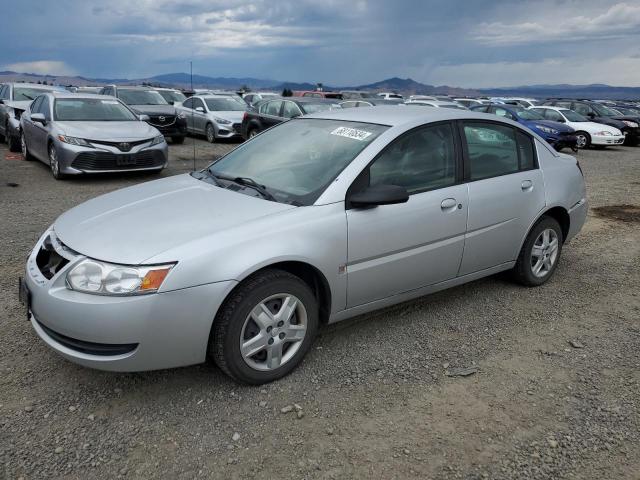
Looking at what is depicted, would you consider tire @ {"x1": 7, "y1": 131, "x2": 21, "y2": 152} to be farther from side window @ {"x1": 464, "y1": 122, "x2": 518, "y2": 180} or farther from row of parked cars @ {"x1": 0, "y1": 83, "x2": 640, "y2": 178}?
side window @ {"x1": 464, "y1": 122, "x2": 518, "y2": 180}

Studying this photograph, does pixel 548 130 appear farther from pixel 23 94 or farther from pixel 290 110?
pixel 23 94

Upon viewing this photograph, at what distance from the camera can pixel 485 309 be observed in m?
4.36

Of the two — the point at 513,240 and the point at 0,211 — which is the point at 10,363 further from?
the point at 0,211

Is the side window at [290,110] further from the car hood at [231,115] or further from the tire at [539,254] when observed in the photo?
the tire at [539,254]

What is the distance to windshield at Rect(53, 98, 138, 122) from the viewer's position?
962 cm

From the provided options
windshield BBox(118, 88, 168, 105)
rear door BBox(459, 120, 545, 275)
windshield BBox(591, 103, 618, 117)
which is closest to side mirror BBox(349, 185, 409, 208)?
rear door BBox(459, 120, 545, 275)

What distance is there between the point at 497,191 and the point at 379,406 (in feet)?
6.69

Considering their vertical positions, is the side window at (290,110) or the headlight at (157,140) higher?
the side window at (290,110)

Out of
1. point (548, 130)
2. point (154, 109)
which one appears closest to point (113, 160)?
point (154, 109)

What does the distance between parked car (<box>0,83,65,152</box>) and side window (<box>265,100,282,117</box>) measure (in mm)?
5642

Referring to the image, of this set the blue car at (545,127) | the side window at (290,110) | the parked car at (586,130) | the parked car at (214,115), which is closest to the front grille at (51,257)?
the side window at (290,110)

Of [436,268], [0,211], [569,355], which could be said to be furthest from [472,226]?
[0,211]

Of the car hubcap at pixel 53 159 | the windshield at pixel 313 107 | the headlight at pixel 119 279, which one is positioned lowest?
the car hubcap at pixel 53 159

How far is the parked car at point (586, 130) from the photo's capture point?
18.4 metres
